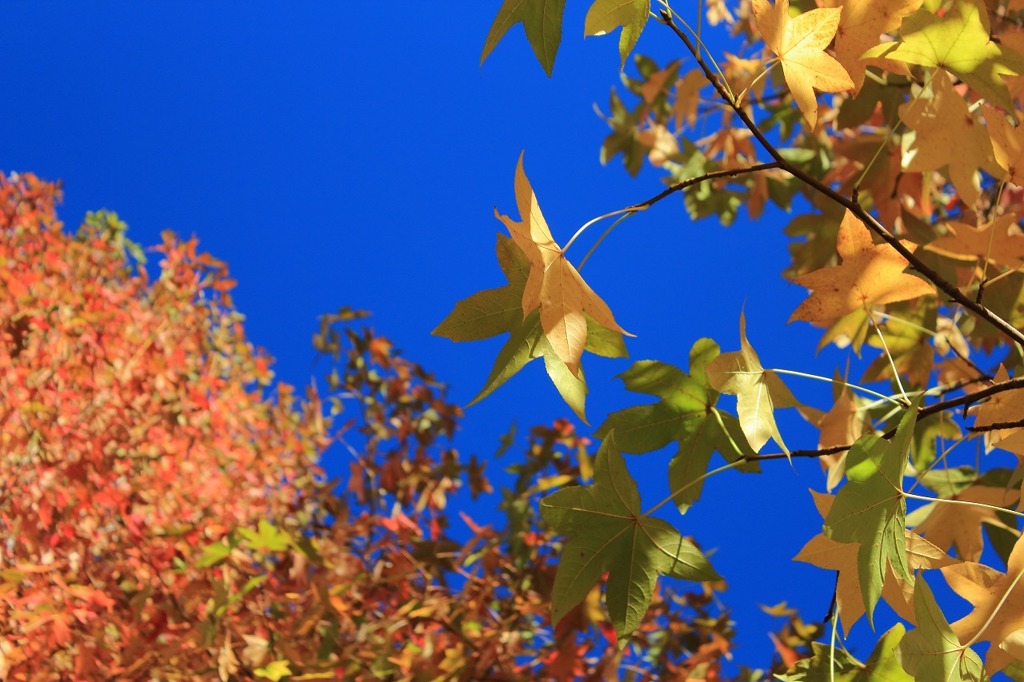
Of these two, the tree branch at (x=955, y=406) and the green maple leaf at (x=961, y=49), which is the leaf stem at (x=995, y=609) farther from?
the green maple leaf at (x=961, y=49)

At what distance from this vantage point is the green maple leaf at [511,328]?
2.18 ft

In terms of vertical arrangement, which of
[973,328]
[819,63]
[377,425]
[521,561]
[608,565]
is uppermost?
[377,425]

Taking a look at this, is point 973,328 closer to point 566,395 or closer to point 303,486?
point 566,395

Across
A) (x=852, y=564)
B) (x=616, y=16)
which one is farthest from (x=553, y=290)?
(x=852, y=564)

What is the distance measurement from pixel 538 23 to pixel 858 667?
2.07 feet

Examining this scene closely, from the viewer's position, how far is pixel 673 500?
785 millimetres

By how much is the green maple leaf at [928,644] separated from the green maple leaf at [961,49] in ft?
1.33

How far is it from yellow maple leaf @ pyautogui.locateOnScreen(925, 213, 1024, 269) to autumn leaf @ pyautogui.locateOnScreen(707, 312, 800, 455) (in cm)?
→ 36

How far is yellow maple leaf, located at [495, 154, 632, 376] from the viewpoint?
1.89 feet

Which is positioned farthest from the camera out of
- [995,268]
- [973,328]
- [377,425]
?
[377,425]

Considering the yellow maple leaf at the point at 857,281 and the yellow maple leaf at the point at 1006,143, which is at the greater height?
the yellow maple leaf at the point at 1006,143

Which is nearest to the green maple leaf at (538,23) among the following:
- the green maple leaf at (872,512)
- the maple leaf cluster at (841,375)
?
the maple leaf cluster at (841,375)

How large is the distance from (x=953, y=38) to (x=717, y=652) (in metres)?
1.68

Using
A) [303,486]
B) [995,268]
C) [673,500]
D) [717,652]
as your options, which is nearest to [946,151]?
[673,500]
